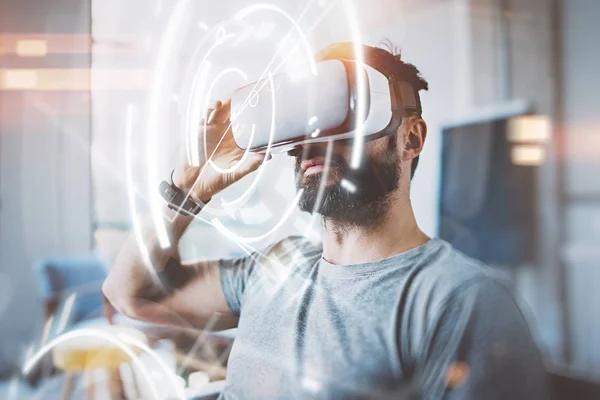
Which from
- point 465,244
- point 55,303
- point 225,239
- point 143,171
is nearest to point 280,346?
point 225,239

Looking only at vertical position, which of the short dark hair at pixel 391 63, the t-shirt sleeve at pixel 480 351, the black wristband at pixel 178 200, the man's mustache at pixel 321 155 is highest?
the short dark hair at pixel 391 63

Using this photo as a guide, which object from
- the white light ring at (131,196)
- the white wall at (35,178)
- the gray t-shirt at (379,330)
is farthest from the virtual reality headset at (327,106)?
the white wall at (35,178)

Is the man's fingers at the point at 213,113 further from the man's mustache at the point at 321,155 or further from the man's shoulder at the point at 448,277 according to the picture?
the man's shoulder at the point at 448,277

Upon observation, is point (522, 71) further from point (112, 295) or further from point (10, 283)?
point (10, 283)

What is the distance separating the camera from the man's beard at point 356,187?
733mm

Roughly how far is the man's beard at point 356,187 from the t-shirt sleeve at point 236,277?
17 centimetres

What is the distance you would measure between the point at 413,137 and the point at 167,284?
520 mm

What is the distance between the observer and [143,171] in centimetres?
98

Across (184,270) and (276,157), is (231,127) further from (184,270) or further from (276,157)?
(184,270)

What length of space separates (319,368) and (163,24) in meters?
0.69

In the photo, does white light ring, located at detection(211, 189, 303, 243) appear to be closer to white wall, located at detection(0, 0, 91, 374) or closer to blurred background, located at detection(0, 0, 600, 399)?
blurred background, located at detection(0, 0, 600, 399)

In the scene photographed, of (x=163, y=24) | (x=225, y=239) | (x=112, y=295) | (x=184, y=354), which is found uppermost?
(x=163, y=24)

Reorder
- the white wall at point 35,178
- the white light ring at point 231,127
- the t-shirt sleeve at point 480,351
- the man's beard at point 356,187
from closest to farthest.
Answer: the t-shirt sleeve at point 480,351
the man's beard at point 356,187
the white light ring at point 231,127
the white wall at point 35,178

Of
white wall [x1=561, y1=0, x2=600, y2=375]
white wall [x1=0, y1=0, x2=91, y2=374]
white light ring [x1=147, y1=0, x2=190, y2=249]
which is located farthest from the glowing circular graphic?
white wall [x1=561, y1=0, x2=600, y2=375]
